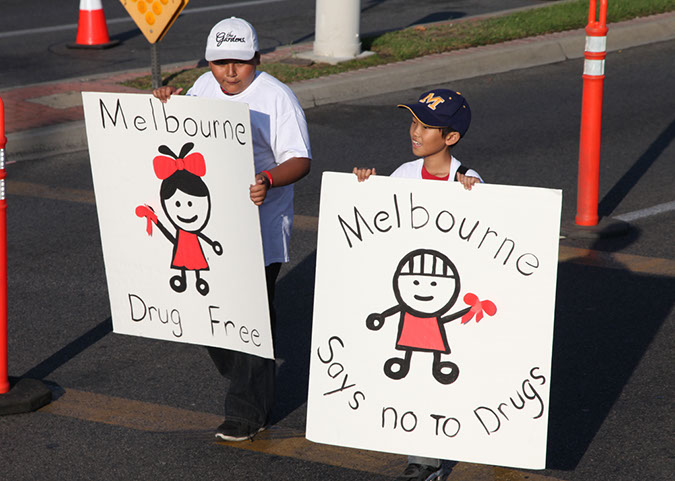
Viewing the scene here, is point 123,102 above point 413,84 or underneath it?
above

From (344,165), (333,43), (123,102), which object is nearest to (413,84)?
(333,43)

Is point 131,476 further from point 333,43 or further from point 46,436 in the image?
point 333,43

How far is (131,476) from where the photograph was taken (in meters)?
4.29

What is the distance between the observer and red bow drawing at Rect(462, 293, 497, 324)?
12.8 feet

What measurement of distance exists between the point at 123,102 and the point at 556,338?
2692 millimetres

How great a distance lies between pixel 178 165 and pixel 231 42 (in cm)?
60

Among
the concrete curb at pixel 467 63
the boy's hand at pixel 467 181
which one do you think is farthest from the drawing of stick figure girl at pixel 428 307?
the concrete curb at pixel 467 63

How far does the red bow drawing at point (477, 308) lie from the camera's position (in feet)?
12.8

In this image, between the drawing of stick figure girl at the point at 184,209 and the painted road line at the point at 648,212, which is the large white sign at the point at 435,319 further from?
the painted road line at the point at 648,212

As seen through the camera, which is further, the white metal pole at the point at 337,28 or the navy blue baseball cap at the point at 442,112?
the white metal pole at the point at 337,28

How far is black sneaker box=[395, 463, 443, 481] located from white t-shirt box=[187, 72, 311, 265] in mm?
1098

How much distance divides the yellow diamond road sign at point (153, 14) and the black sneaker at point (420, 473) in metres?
6.87

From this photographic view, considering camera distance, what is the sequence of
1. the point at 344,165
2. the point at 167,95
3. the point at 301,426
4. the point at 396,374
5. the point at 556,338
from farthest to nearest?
the point at 344,165, the point at 556,338, the point at 301,426, the point at 167,95, the point at 396,374

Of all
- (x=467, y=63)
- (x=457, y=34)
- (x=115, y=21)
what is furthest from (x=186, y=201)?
(x=115, y=21)
